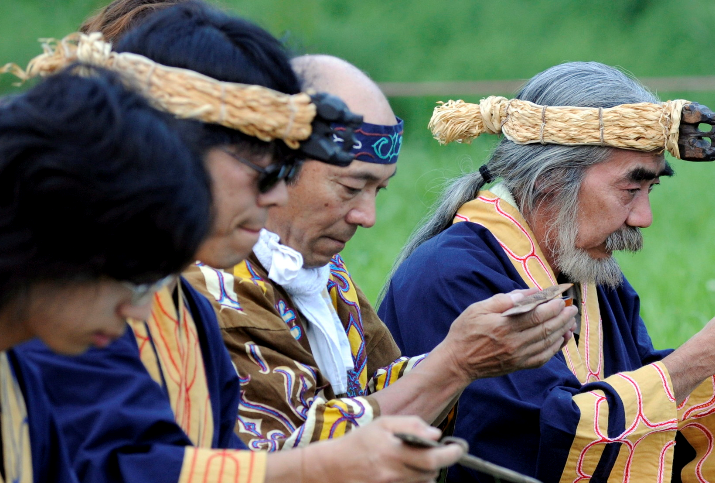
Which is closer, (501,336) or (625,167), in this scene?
(501,336)

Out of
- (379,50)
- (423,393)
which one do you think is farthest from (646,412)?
(379,50)

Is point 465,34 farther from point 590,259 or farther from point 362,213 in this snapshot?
point 362,213

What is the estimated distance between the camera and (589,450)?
3.26 metres

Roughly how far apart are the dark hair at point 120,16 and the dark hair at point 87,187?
191cm

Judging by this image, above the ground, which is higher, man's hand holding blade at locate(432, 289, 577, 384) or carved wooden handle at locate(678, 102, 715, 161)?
carved wooden handle at locate(678, 102, 715, 161)

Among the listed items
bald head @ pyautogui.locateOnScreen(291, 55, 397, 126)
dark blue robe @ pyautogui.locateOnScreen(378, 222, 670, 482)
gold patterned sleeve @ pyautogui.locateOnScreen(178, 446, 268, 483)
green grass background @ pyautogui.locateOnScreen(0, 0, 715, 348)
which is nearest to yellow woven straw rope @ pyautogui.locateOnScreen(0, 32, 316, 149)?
gold patterned sleeve @ pyautogui.locateOnScreen(178, 446, 268, 483)

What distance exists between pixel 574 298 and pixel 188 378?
2.06 metres

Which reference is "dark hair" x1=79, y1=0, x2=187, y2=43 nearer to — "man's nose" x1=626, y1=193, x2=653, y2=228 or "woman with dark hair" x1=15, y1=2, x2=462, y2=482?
"woman with dark hair" x1=15, y1=2, x2=462, y2=482

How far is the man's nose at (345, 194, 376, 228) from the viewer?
297 centimetres

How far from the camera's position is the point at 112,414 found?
78.5 inches

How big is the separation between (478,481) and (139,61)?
6.46 ft

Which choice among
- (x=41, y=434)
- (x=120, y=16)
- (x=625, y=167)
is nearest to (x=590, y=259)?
(x=625, y=167)

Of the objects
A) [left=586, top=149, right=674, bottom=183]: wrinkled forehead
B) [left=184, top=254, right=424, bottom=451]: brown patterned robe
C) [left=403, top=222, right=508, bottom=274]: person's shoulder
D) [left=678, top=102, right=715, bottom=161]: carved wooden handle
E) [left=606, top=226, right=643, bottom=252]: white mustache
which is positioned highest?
[left=678, top=102, right=715, bottom=161]: carved wooden handle

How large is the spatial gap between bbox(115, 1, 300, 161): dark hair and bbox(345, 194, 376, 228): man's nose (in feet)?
2.61
